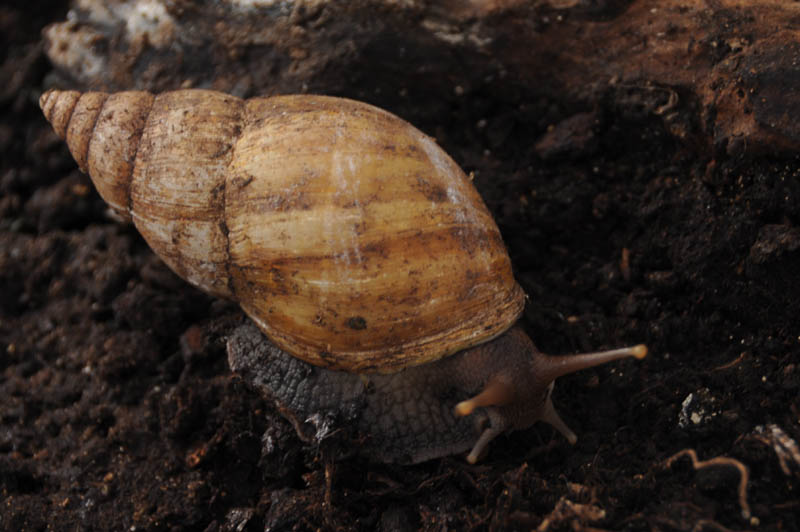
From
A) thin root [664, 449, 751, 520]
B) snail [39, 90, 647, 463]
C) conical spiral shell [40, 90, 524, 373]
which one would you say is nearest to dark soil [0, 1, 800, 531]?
thin root [664, 449, 751, 520]

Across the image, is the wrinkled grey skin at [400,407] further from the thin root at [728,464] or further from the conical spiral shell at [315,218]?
the thin root at [728,464]

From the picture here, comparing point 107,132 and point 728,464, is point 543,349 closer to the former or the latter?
point 728,464

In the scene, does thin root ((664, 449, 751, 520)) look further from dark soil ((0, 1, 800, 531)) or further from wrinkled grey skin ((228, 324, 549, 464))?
wrinkled grey skin ((228, 324, 549, 464))

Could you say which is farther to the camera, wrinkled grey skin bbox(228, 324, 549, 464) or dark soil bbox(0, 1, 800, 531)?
wrinkled grey skin bbox(228, 324, 549, 464)

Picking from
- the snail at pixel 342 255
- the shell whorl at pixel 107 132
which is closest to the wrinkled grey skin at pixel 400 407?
the snail at pixel 342 255

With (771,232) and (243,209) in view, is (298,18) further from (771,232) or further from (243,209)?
(771,232)
